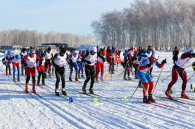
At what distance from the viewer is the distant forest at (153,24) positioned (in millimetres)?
36125

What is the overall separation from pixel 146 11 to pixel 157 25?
4169 millimetres

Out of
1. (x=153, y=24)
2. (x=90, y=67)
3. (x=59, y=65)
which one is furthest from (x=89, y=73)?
(x=153, y=24)

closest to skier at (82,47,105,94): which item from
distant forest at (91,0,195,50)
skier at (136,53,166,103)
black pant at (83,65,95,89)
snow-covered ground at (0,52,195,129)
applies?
black pant at (83,65,95,89)

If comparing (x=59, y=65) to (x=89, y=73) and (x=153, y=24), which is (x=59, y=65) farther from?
(x=153, y=24)

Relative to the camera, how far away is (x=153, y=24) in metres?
38.5

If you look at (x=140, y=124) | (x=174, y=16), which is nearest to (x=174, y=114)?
(x=140, y=124)

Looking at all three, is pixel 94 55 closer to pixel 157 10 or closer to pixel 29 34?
pixel 157 10

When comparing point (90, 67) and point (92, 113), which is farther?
point (90, 67)

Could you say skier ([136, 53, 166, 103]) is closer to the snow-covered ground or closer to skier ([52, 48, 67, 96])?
the snow-covered ground

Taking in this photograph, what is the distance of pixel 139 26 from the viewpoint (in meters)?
40.4

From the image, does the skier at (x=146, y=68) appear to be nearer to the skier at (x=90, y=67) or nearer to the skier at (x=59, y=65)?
the skier at (x=90, y=67)

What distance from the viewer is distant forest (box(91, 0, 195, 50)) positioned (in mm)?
36125

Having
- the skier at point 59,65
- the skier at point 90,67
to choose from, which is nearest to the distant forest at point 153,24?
the skier at point 90,67

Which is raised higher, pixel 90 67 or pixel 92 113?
pixel 90 67
